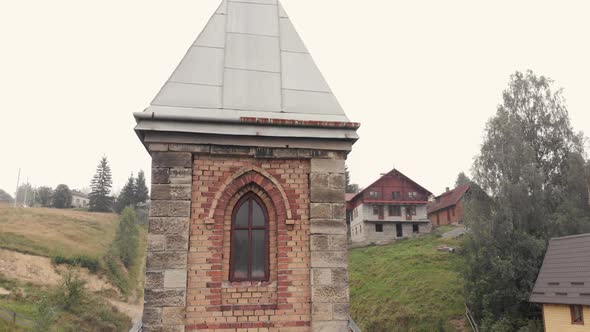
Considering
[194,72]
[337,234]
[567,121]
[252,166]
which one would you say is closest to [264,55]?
[194,72]

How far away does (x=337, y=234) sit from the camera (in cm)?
606

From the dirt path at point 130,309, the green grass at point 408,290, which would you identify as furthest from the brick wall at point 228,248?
the dirt path at point 130,309

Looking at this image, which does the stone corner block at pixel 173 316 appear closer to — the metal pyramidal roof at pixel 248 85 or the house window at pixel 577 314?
the metal pyramidal roof at pixel 248 85

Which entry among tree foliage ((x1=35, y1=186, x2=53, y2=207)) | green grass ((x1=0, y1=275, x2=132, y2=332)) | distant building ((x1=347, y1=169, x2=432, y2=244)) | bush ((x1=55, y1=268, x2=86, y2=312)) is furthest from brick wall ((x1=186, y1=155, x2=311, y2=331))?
tree foliage ((x1=35, y1=186, x2=53, y2=207))

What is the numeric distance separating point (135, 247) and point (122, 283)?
6953 millimetres

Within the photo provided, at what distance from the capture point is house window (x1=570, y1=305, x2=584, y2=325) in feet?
60.8

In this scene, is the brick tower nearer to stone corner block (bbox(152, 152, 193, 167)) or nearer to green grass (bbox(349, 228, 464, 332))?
stone corner block (bbox(152, 152, 193, 167))

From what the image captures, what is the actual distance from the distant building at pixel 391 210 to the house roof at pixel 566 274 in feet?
84.6

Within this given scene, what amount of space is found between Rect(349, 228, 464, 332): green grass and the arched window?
21653mm

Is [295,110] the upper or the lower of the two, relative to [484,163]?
lower

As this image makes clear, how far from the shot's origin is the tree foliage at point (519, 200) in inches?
973

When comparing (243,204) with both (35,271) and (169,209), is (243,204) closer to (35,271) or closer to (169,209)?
(169,209)

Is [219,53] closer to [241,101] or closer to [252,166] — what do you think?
[241,101]

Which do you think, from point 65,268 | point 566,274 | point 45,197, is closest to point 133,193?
point 45,197
